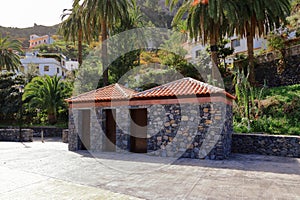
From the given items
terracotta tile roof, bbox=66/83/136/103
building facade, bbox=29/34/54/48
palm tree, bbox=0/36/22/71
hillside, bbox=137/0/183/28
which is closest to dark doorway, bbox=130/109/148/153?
terracotta tile roof, bbox=66/83/136/103

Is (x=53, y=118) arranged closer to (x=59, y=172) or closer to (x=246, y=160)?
(x=59, y=172)

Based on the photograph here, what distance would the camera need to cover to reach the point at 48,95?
2128cm

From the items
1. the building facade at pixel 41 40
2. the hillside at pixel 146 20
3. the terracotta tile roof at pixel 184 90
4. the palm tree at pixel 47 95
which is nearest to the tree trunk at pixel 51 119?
the palm tree at pixel 47 95

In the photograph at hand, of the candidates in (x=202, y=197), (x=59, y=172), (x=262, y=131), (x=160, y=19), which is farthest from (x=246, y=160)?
(x=160, y=19)

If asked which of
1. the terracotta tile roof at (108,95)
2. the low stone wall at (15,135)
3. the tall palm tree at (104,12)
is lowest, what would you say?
the low stone wall at (15,135)

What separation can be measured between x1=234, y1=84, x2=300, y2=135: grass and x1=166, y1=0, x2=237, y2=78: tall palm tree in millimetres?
4299

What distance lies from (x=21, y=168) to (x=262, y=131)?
10.4 metres

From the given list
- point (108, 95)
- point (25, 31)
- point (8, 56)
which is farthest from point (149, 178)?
point (25, 31)

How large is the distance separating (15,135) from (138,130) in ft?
39.5

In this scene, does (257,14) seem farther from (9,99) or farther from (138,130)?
(9,99)

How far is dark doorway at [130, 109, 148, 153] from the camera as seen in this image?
10.5 m

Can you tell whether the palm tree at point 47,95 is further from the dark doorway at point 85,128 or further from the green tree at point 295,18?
the green tree at point 295,18

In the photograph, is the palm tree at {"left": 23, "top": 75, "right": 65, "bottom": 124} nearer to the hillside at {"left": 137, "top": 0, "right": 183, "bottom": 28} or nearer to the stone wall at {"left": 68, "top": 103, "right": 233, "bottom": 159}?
the stone wall at {"left": 68, "top": 103, "right": 233, "bottom": 159}

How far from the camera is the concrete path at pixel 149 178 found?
504 centimetres
